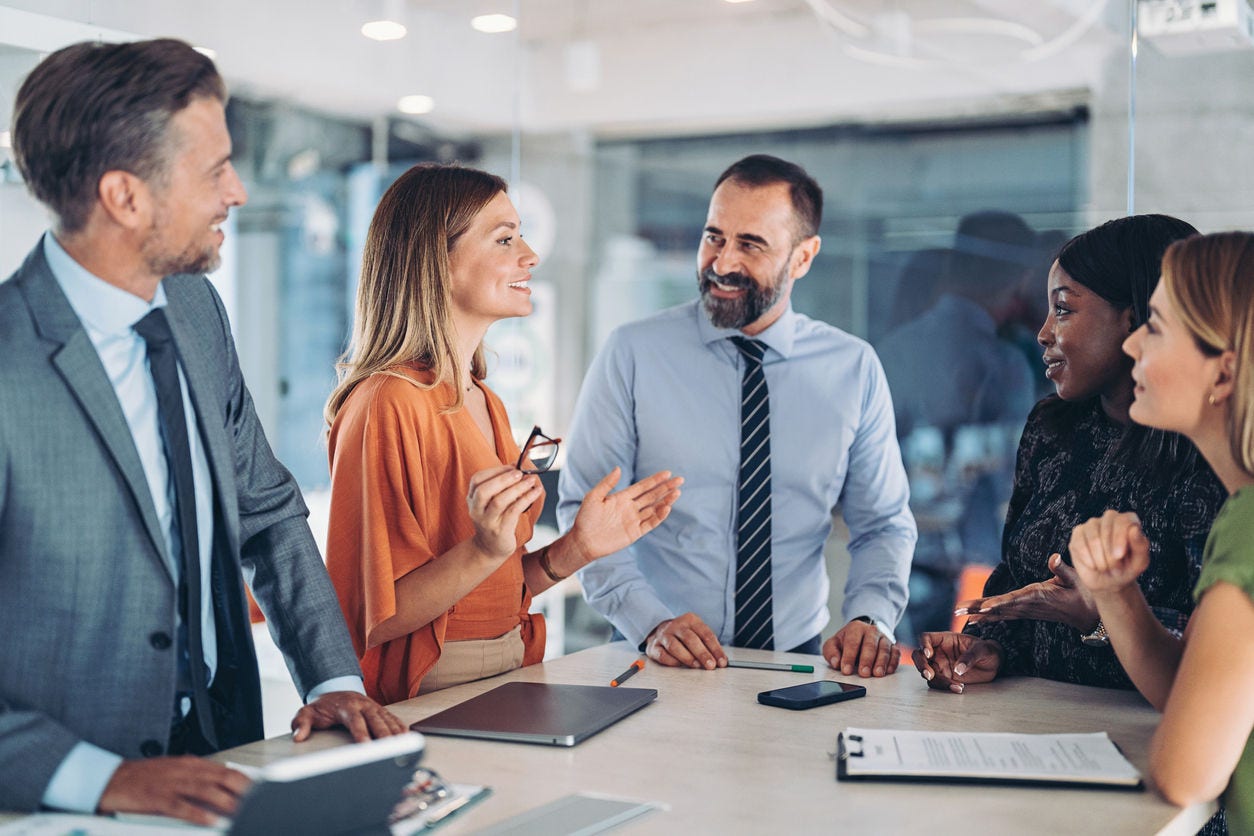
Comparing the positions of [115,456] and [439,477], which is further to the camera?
[439,477]

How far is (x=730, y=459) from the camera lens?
290cm

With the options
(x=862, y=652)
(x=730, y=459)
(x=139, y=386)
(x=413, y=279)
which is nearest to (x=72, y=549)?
(x=139, y=386)

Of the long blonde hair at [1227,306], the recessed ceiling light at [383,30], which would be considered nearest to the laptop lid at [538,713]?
the long blonde hair at [1227,306]

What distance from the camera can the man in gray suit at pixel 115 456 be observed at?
61.3 inches

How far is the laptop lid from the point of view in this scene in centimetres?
181

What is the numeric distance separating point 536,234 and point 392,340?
178 inches

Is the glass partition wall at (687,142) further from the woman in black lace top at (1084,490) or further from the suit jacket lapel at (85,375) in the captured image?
the woman in black lace top at (1084,490)

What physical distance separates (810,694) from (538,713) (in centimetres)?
47

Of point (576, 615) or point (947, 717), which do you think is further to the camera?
point (576, 615)

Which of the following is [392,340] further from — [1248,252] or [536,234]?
[536,234]

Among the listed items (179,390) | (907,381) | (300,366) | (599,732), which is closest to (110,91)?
(179,390)

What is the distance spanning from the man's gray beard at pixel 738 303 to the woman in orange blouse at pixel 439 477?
562 millimetres

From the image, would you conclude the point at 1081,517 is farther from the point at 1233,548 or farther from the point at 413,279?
the point at 413,279

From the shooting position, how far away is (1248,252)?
1700mm
